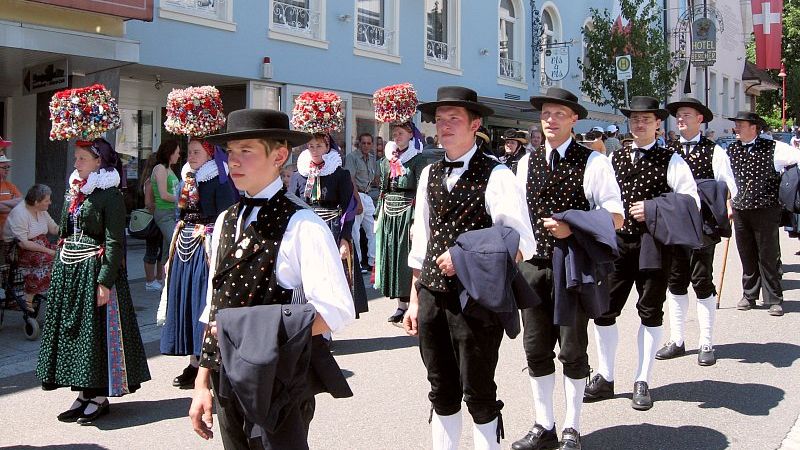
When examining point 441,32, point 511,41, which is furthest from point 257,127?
point 511,41

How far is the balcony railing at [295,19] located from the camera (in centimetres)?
1487

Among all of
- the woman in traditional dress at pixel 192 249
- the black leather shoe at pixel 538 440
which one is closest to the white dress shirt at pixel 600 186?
the black leather shoe at pixel 538 440

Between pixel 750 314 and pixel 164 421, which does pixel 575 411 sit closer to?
pixel 164 421

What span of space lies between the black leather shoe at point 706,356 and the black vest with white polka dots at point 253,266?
183 inches

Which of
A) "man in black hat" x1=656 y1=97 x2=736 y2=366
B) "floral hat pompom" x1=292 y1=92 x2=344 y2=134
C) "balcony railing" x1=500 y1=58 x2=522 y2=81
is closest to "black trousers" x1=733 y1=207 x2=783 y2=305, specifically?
"man in black hat" x1=656 y1=97 x2=736 y2=366

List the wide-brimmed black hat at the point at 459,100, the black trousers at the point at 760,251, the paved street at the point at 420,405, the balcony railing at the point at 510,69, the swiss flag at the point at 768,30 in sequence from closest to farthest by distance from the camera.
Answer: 1. the wide-brimmed black hat at the point at 459,100
2. the paved street at the point at 420,405
3. the black trousers at the point at 760,251
4. the balcony railing at the point at 510,69
5. the swiss flag at the point at 768,30

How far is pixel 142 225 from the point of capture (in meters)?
9.43

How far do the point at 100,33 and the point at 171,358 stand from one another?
6.17 m

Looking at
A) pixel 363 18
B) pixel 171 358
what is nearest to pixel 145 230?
pixel 171 358

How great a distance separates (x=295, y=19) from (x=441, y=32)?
5.15 m

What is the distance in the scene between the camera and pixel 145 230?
9625 millimetres

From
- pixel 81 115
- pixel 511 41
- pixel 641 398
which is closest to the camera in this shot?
pixel 81 115

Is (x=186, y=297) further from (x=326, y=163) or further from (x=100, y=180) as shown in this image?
(x=326, y=163)

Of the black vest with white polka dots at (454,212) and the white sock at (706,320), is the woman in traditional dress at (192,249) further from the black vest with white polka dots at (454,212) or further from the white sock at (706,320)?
the white sock at (706,320)
